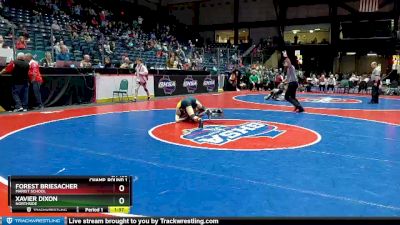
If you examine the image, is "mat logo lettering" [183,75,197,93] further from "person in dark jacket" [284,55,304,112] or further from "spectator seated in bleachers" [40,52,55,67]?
"person in dark jacket" [284,55,304,112]

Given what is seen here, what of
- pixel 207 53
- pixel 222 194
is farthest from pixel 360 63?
pixel 222 194

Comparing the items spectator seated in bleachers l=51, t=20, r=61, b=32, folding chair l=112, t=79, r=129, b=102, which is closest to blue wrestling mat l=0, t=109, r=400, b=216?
spectator seated in bleachers l=51, t=20, r=61, b=32

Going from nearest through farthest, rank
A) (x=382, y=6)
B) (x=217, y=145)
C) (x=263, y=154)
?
1. (x=263, y=154)
2. (x=217, y=145)
3. (x=382, y=6)

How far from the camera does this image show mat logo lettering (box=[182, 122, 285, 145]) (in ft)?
23.1

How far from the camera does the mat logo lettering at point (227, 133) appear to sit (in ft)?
23.1

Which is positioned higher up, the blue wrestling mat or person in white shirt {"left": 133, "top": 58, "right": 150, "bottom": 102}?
person in white shirt {"left": 133, "top": 58, "right": 150, "bottom": 102}

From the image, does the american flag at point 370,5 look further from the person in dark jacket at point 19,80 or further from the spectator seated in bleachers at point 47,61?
the person in dark jacket at point 19,80

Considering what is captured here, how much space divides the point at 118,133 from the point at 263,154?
3307 mm

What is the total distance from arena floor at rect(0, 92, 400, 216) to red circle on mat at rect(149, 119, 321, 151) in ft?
0.06

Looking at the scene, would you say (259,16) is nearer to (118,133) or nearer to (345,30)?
(345,30)

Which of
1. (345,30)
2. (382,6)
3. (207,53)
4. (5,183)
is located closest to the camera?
(5,183)

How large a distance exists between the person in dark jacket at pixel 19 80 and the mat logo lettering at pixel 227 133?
635cm

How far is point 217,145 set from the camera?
655 centimetres
